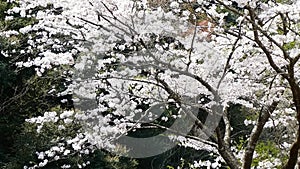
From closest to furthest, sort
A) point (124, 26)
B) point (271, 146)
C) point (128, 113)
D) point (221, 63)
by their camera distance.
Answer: point (124, 26), point (221, 63), point (271, 146), point (128, 113)

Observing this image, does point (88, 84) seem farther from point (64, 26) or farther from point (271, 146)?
point (271, 146)

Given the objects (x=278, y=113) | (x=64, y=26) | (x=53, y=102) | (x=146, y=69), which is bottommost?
(x=53, y=102)

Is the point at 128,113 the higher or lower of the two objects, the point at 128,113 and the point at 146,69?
the lower

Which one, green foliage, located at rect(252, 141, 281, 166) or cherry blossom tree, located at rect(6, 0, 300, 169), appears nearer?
cherry blossom tree, located at rect(6, 0, 300, 169)

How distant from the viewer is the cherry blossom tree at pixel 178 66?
315 cm

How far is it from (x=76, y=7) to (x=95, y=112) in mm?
1339

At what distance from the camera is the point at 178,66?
4.09 m

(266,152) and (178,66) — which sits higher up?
(178,66)

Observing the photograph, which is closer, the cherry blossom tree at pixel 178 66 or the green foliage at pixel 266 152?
the cherry blossom tree at pixel 178 66

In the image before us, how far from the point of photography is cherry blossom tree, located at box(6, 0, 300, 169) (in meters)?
3.15

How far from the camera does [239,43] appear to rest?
3199mm

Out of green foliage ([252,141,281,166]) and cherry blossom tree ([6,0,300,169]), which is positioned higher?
cherry blossom tree ([6,0,300,169])

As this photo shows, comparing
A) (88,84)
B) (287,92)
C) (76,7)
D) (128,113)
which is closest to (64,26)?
(76,7)

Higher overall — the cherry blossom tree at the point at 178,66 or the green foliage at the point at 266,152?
the cherry blossom tree at the point at 178,66
